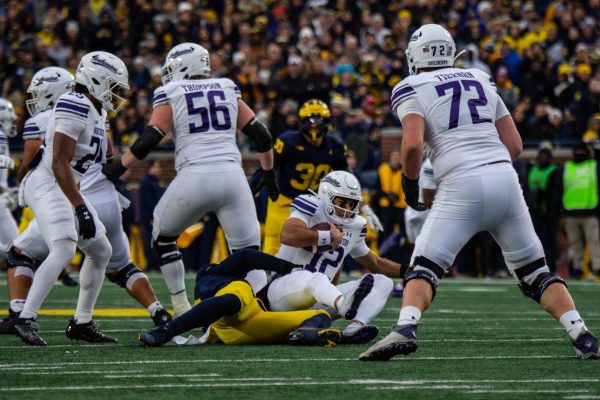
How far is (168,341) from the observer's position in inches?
285

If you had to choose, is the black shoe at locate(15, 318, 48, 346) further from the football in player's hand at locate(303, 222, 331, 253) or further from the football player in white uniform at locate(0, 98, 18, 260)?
the football player in white uniform at locate(0, 98, 18, 260)

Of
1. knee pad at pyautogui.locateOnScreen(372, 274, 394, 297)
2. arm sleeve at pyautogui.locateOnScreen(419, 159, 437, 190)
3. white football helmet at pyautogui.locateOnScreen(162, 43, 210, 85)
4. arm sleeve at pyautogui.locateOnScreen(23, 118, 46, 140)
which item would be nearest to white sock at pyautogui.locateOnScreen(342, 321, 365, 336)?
knee pad at pyautogui.locateOnScreen(372, 274, 394, 297)

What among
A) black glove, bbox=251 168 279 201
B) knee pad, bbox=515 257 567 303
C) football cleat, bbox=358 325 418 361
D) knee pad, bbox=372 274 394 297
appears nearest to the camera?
football cleat, bbox=358 325 418 361

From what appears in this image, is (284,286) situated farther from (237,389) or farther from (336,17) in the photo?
(336,17)

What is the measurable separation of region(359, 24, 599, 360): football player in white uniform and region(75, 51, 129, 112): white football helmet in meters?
2.05

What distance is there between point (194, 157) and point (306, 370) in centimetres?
263

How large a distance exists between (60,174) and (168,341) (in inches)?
45.1

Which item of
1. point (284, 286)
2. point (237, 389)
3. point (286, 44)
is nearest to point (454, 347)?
point (284, 286)

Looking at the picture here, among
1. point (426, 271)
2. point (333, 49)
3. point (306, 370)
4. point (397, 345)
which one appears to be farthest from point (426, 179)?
point (333, 49)

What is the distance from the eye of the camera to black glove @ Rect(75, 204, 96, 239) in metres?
7.38

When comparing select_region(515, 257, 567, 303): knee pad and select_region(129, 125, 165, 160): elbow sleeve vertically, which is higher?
select_region(129, 125, 165, 160): elbow sleeve

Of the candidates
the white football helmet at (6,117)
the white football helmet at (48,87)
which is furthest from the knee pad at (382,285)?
the white football helmet at (6,117)

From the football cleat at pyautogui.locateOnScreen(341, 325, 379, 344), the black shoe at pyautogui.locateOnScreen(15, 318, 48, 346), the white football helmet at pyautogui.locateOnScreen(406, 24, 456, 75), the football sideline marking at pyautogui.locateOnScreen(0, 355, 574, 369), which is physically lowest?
the black shoe at pyautogui.locateOnScreen(15, 318, 48, 346)

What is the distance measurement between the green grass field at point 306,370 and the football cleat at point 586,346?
10 cm
